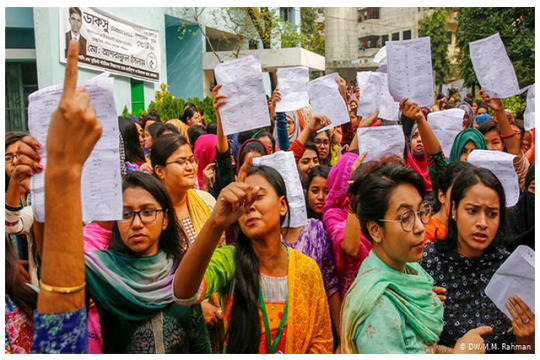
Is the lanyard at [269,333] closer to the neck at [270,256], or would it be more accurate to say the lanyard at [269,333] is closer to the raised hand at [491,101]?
the neck at [270,256]

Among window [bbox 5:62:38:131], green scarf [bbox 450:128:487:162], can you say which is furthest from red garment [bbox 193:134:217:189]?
window [bbox 5:62:38:131]

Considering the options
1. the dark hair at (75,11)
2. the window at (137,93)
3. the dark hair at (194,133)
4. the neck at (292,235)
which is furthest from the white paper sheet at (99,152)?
the window at (137,93)

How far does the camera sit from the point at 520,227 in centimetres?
304

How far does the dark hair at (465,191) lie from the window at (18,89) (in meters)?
9.94

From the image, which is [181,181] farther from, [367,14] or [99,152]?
[367,14]

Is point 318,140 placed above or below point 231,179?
above

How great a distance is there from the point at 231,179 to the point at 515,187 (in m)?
1.67

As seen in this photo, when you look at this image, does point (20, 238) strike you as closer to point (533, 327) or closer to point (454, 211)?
point (454, 211)

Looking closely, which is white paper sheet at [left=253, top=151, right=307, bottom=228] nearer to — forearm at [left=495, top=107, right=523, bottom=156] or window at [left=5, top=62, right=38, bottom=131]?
forearm at [left=495, top=107, right=523, bottom=156]

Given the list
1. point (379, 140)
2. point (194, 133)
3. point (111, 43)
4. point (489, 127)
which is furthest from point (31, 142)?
point (111, 43)

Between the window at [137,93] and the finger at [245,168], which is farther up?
the window at [137,93]

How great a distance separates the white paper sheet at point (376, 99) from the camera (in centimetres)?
396

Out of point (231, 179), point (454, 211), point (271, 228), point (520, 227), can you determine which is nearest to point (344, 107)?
point (231, 179)

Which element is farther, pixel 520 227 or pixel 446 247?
pixel 520 227
